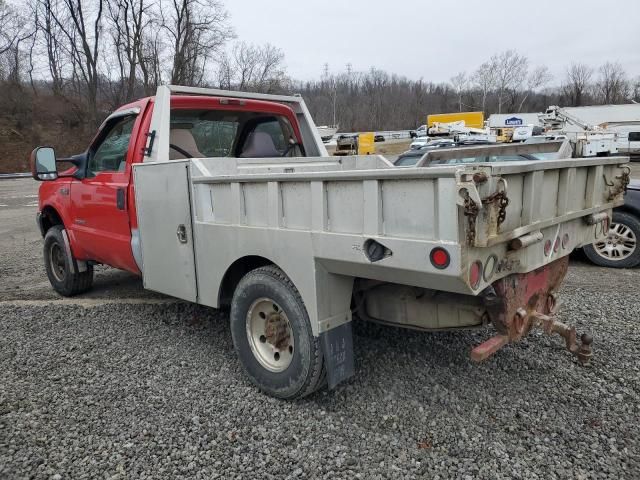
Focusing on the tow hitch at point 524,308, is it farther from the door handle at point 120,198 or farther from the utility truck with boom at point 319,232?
the door handle at point 120,198

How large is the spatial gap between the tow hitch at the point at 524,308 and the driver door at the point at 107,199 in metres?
3.16

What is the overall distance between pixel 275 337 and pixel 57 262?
154 inches

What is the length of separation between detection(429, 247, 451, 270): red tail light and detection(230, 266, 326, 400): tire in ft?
3.19

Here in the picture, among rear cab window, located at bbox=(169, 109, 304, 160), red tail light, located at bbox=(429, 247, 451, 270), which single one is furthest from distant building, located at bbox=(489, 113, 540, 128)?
red tail light, located at bbox=(429, 247, 451, 270)

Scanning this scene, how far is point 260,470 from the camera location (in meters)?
2.60

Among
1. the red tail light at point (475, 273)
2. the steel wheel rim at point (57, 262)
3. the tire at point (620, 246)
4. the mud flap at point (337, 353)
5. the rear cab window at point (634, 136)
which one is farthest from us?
the rear cab window at point (634, 136)

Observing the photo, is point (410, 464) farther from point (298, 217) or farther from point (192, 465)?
point (298, 217)

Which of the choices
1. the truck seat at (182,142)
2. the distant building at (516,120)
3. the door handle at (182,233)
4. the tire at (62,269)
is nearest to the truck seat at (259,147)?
the truck seat at (182,142)

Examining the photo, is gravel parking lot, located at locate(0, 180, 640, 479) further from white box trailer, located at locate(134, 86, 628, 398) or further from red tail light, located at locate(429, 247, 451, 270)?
red tail light, located at locate(429, 247, 451, 270)

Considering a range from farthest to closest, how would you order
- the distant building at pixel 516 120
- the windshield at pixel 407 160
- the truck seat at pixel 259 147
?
1. the distant building at pixel 516 120
2. the windshield at pixel 407 160
3. the truck seat at pixel 259 147

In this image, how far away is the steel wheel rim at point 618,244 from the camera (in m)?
6.47

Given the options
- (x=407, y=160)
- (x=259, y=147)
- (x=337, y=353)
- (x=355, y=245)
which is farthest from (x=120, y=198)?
(x=407, y=160)

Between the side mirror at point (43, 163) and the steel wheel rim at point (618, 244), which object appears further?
the steel wheel rim at point (618, 244)

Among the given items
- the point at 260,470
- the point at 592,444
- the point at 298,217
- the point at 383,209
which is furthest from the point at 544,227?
→ the point at 260,470
